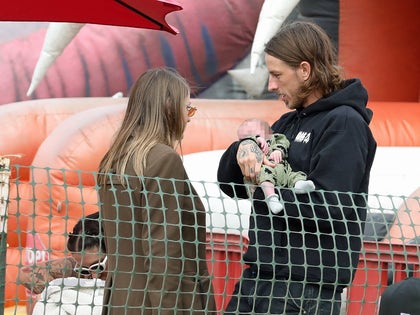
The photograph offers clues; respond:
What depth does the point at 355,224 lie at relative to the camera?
321cm

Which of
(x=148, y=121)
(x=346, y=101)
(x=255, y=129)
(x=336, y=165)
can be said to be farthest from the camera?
(x=255, y=129)

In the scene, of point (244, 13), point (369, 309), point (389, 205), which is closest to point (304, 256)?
point (369, 309)

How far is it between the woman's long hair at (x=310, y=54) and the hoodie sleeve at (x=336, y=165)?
0.42 feet

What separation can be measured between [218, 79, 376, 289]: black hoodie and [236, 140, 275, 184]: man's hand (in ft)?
0.23

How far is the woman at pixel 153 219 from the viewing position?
10.6ft

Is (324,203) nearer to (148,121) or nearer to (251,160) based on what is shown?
(251,160)

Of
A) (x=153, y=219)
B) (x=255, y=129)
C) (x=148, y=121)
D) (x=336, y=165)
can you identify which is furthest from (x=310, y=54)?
(x=255, y=129)

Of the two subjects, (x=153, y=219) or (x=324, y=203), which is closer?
(x=324, y=203)

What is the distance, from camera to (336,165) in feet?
9.98

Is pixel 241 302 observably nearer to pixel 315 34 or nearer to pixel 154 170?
pixel 154 170

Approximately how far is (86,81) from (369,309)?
466 cm

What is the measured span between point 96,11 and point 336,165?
2.16 m

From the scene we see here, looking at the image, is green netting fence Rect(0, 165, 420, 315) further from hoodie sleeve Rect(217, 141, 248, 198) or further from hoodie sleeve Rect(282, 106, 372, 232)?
hoodie sleeve Rect(282, 106, 372, 232)

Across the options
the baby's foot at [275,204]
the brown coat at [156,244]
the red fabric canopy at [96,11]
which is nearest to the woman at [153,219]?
the brown coat at [156,244]
